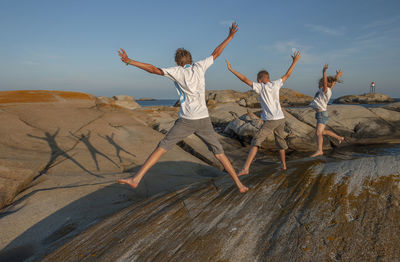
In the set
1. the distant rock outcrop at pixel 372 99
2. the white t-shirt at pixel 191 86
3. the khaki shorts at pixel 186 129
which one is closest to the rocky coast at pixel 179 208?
the khaki shorts at pixel 186 129

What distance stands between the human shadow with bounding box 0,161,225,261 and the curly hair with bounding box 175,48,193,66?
1.99 m

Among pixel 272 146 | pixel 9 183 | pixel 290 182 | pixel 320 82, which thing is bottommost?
pixel 272 146

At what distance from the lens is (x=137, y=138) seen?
26.0 feet

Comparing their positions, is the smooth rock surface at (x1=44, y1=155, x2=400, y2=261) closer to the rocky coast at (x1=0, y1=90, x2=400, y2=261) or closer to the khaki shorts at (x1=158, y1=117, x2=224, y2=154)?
the rocky coast at (x1=0, y1=90, x2=400, y2=261)

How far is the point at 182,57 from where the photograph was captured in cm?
343

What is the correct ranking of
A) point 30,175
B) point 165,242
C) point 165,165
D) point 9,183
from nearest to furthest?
point 165,242, point 9,183, point 30,175, point 165,165

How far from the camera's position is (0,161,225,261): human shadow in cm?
291

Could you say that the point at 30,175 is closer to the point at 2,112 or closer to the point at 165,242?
the point at 165,242

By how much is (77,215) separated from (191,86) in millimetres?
2436

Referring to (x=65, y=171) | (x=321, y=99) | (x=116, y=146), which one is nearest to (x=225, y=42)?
(x=321, y=99)

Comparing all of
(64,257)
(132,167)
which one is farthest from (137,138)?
(64,257)

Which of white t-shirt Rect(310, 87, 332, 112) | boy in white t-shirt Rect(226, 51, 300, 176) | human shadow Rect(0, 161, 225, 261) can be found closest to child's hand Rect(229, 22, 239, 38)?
boy in white t-shirt Rect(226, 51, 300, 176)

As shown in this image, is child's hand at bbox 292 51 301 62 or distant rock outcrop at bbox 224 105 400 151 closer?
child's hand at bbox 292 51 301 62

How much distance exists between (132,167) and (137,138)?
1.90 metres
